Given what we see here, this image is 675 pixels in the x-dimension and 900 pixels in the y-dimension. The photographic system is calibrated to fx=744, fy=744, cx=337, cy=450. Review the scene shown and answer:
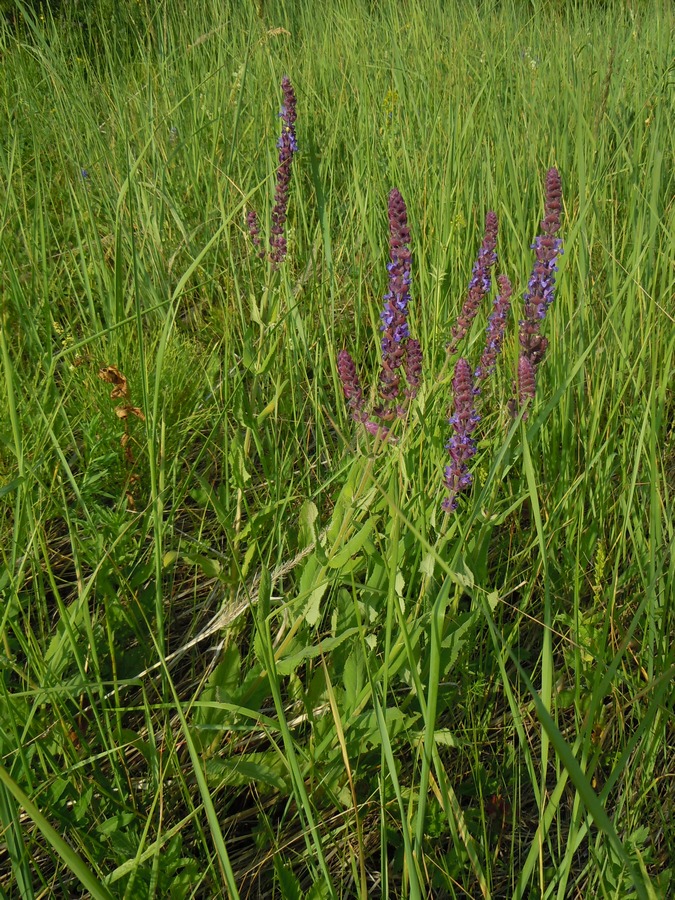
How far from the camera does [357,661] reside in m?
1.09

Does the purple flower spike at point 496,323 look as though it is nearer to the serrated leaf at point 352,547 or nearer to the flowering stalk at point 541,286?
the flowering stalk at point 541,286

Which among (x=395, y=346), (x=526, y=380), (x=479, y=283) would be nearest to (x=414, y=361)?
(x=395, y=346)

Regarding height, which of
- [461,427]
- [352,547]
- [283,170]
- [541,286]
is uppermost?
[283,170]

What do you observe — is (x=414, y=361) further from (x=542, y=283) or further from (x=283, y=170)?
(x=283, y=170)

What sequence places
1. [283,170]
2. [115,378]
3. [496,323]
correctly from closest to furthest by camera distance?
[496,323], [115,378], [283,170]

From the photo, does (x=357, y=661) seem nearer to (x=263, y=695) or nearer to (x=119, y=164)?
(x=263, y=695)

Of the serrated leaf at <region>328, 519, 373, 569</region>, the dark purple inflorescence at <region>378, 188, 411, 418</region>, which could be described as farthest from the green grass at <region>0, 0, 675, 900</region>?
the dark purple inflorescence at <region>378, 188, 411, 418</region>

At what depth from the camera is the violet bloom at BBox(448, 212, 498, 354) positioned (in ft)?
4.51

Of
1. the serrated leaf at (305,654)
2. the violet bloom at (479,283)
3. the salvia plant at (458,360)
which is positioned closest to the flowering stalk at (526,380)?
the salvia plant at (458,360)

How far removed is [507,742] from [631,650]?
278 millimetres

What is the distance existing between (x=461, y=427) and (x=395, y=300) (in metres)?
0.26

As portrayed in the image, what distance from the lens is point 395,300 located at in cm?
124

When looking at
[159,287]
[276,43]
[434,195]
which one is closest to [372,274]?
[434,195]

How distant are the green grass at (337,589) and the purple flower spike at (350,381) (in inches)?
3.2
